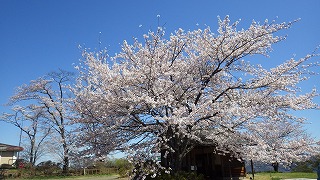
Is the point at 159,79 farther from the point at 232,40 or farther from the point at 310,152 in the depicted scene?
the point at 310,152

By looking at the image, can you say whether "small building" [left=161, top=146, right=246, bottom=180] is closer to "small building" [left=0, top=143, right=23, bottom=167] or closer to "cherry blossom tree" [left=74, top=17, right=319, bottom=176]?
"cherry blossom tree" [left=74, top=17, right=319, bottom=176]

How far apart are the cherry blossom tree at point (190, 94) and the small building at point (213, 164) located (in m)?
5.78

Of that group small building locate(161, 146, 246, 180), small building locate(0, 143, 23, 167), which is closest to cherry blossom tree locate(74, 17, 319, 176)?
small building locate(161, 146, 246, 180)

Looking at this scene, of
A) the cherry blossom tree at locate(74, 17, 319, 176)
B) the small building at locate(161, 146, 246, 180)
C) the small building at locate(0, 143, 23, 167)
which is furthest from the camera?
the small building at locate(0, 143, 23, 167)

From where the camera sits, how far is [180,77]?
10.1m

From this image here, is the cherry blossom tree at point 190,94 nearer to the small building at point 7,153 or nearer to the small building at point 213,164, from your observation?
Answer: the small building at point 213,164

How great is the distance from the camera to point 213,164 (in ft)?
56.2

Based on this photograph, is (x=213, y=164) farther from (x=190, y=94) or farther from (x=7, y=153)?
(x=7, y=153)

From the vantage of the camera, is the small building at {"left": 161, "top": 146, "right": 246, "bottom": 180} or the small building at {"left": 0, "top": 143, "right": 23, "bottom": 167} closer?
the small building at {"left": 161, "top": 146, "right": 246, "bottom": 180}

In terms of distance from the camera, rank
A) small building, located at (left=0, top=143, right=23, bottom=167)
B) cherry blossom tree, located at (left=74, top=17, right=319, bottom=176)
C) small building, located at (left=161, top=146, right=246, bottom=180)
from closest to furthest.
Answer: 1. cherry blossom tree, located at (left=74, top=17, right=319, bottom=176)
2. small building, located at (left=161, top=146, right=246, bottom=180)
3. small building, located at (left=0, top=143, right=23, bottom=167)

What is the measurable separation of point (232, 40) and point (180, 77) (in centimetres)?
223

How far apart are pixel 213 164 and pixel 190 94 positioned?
7.81 meters

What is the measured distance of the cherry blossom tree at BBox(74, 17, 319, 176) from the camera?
9391 millimetres

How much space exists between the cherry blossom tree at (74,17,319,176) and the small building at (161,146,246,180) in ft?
19.0
